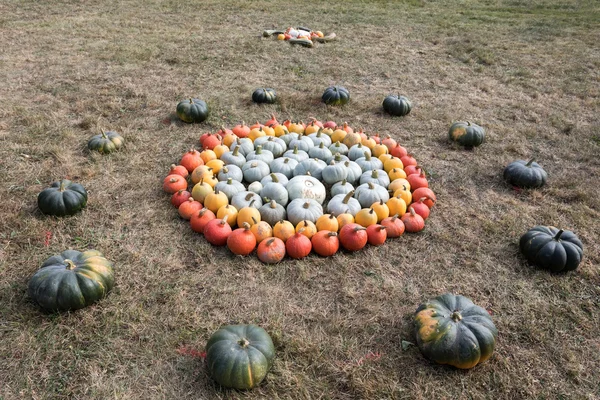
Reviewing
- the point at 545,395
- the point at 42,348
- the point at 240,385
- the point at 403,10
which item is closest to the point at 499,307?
the point at 545,395

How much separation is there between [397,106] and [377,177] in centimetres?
310

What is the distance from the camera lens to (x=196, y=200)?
5352mm

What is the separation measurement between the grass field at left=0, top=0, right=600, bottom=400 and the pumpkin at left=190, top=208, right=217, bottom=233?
0.14m

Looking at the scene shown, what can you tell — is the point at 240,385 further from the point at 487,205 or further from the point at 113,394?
the point at 487,205

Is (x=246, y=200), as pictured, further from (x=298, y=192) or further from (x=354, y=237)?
(x=354, y=237)

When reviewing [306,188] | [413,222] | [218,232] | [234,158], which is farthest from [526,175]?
[218,232]

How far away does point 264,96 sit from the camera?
27.6 feet

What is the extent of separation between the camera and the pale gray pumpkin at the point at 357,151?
624 centimetres

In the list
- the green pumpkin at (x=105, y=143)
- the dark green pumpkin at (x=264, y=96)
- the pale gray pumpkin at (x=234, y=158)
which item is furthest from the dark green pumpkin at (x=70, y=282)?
the dark green pumpkin at (x=264, y=96)

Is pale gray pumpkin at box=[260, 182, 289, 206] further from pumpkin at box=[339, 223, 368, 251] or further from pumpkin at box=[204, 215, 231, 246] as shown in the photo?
pumpkin at box=[339, 223, 368, 251]

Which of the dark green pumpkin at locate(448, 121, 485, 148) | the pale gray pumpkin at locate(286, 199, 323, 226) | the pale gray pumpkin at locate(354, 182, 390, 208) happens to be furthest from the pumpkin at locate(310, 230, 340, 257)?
the dark green pumpkin at locate(448, 121, 485, 148)

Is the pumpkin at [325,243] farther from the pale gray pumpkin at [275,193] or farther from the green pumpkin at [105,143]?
the green pumpkin at [105,143]

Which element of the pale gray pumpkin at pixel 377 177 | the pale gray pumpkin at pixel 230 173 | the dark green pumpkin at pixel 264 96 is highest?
the pale gray pumpkin at pixel 377 177

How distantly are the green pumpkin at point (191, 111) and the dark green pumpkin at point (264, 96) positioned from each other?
1272 mm
